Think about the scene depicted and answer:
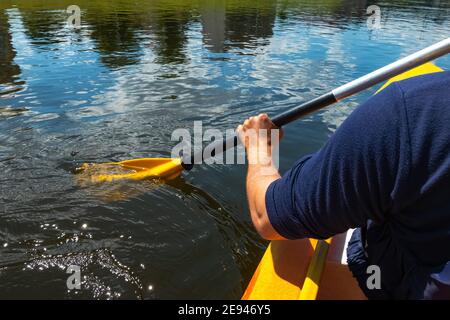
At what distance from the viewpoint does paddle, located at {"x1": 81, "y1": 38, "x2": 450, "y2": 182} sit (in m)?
2.81

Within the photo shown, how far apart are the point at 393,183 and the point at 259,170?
859 mm

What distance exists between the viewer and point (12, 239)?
13.0 ft

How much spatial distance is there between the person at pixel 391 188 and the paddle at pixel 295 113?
1.56m

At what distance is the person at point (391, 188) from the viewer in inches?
50.7

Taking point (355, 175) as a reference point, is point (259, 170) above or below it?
below

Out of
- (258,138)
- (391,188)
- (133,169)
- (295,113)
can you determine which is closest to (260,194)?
(258,138)

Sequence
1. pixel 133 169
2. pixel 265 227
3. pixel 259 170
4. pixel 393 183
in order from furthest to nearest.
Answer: pixel 133 169
pixel 259 170
pixel 265 227
pixel 393 183

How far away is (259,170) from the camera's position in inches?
84.3

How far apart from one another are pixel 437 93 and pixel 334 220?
61 centimetres

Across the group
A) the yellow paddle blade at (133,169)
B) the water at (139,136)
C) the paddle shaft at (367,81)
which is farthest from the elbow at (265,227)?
the yellow paddle blade at (133,169)

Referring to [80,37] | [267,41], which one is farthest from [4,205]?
[267,41]

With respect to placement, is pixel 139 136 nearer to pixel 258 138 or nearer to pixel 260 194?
pixel 258 138

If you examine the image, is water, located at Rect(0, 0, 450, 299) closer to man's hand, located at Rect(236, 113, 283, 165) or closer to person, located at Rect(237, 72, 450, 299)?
man's hand, located at Rect(236, 113, 283, 165)
